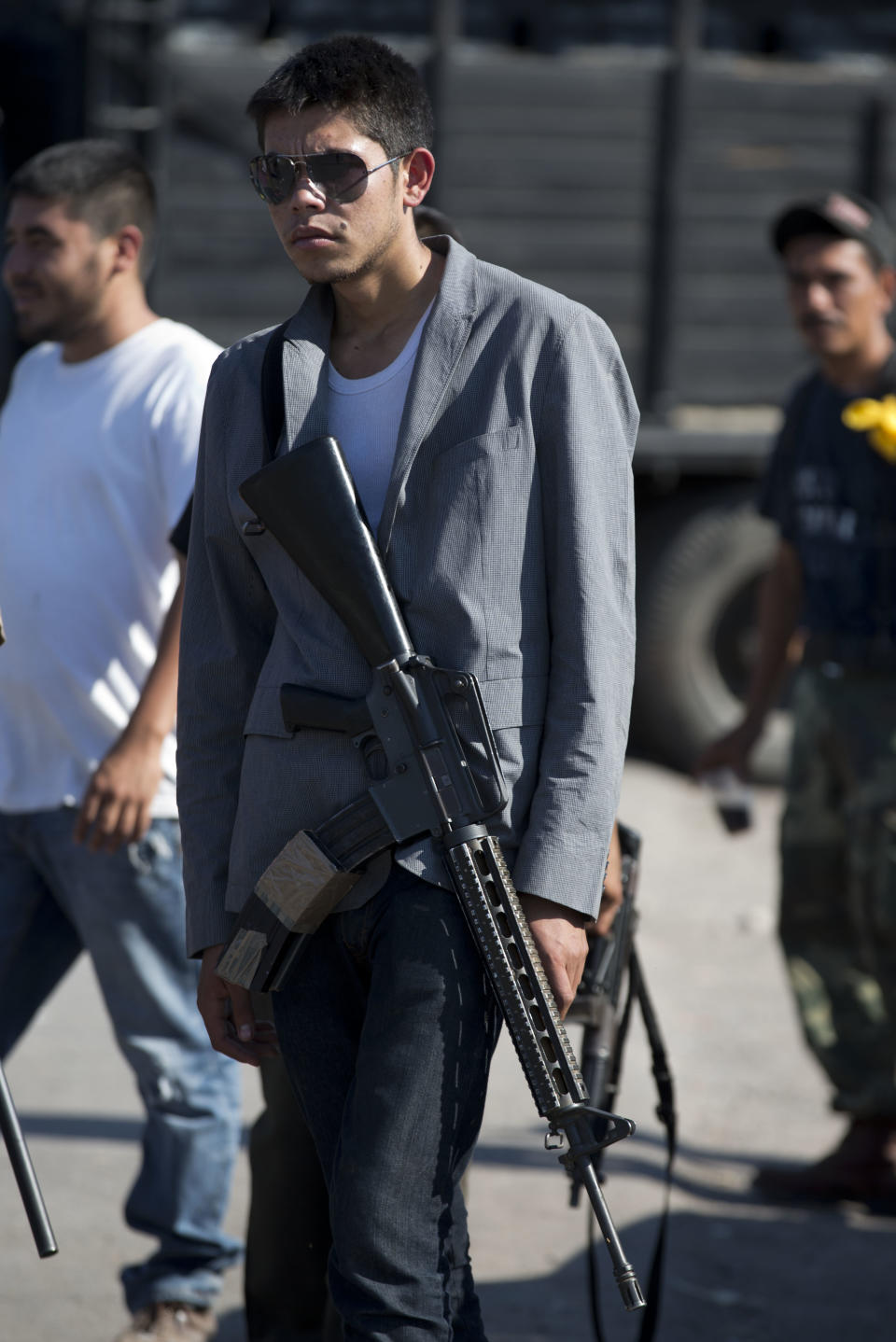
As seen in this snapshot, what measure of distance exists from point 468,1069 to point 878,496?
2.17m

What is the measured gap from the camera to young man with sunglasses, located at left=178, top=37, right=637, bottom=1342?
Answer: 2.04m

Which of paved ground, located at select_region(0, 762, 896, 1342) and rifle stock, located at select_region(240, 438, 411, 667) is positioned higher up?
rifle stock, located at select_region(240, 438, 411, 667)

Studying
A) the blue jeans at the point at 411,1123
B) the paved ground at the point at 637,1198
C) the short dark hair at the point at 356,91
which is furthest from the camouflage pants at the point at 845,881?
the short dark hair at the point at 356,91

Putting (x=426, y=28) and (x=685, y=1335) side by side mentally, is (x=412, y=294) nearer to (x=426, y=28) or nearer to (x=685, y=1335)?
(x=685, y=1335)

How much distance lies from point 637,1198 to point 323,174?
2453mm

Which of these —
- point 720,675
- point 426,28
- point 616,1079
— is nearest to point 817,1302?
point 616,1079

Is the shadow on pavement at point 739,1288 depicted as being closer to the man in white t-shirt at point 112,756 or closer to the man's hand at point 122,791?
the man in white t-shirt at point 112,756

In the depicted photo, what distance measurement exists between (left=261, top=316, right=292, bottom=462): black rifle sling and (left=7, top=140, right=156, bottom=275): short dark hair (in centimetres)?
100

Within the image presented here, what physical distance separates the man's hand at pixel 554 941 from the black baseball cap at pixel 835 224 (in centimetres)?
236

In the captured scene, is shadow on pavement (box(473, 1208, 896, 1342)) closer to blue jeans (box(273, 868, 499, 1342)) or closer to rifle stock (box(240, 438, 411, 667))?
blue jeans (box(273, 868, 499, 1342))

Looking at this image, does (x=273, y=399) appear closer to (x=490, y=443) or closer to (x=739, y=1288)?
(x=490, y=443)

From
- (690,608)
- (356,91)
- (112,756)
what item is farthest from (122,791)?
(690,608)

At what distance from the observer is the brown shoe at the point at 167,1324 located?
115 inches

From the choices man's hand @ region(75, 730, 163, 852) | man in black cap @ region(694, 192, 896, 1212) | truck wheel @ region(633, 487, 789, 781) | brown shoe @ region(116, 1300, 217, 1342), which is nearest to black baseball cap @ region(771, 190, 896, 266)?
man in black cap @ region(694, 192, 896, 1212)
